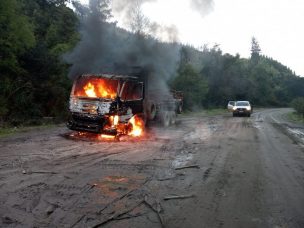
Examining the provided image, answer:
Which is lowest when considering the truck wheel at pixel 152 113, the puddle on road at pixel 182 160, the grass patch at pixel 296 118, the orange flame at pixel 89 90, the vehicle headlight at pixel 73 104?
the grass patch at pixel 296 118

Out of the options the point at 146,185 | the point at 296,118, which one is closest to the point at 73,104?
the point at 146,185

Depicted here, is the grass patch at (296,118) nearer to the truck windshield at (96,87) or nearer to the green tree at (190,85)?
the green tree at (190,85)

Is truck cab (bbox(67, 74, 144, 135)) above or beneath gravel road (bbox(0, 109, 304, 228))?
above

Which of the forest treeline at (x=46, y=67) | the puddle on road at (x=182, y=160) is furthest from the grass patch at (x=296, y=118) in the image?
the puddle on road at (x=182, y=160)

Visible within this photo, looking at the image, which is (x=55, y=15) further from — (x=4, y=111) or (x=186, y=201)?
(x=186, y=201)

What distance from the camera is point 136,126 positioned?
651 inches

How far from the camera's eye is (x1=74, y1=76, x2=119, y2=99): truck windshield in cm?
1495

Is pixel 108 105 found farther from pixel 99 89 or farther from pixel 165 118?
pixel 165 118

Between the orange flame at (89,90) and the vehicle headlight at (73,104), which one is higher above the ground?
the orange flame at (89,90)

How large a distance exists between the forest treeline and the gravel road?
32.2 ft

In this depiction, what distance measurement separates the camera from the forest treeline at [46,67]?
22516 mm

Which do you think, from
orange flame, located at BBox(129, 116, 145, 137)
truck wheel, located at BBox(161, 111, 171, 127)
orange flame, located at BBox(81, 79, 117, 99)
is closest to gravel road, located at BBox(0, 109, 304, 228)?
orange flame, located at BBox(81, 79, 117, 99)

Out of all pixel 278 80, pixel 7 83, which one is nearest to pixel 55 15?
pixel 7 83

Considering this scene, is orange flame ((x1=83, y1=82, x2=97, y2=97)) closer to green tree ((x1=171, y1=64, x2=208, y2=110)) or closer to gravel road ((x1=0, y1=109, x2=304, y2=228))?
gravel road ((x1=0, y1=109, x2=304, y2=228))
